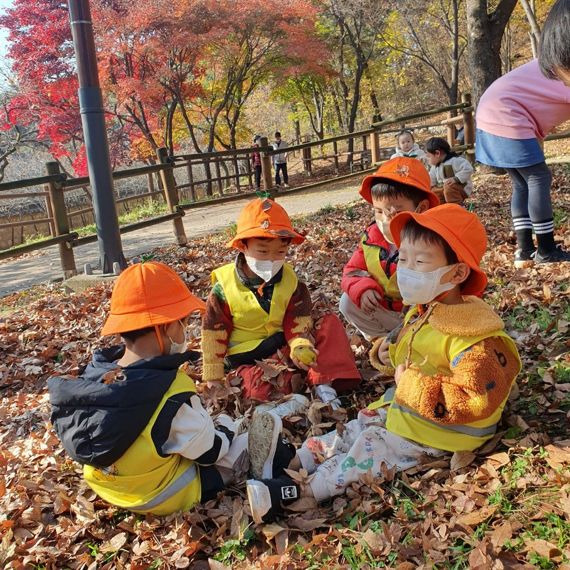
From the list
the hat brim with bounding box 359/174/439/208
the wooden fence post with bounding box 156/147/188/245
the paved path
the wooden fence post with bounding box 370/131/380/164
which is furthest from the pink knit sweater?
the wooden fence post with bounding box 370/131/380/164

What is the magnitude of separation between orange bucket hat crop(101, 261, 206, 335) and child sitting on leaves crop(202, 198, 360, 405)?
924 millimetres

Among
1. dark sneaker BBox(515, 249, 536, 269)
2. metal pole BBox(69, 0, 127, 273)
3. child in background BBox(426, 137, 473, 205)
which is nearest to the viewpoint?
dark sneaker BBox(515, 249, 536, 269)

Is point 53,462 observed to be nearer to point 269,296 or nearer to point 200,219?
point 269,296

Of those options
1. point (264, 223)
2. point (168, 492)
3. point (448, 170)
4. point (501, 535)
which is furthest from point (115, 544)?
point (448, 170)

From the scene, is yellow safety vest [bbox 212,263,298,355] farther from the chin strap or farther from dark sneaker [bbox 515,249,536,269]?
dark sneaker [bbox 515,249,536,269]

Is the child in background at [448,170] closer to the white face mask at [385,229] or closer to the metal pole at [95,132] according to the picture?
the white face mask at [385,229]

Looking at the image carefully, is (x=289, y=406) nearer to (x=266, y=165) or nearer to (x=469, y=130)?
(x=266, y=165)

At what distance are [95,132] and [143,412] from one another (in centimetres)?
487

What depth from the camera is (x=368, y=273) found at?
3570 mm

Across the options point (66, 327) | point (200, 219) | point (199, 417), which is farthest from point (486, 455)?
point (200, 219)

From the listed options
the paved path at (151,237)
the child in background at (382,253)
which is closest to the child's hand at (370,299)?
the child in background at (382,253)

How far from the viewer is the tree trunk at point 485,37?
10086 mm

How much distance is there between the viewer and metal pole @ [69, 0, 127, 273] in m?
6.11

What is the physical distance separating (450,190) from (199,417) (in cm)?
410
